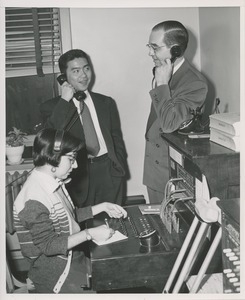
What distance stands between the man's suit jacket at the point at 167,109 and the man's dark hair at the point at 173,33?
13 cm

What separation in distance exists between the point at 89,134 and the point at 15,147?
72 centimetres

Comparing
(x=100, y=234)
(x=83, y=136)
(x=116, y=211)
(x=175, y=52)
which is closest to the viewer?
(x=100, y=234)

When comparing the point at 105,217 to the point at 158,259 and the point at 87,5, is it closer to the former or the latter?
the point at 158,259

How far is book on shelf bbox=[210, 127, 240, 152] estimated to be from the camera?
1662 millimetres

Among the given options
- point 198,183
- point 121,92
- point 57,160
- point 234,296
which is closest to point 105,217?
point 57,160

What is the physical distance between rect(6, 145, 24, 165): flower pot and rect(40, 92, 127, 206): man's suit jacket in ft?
1.40

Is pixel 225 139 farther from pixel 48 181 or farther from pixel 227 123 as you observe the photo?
pixel 48 181

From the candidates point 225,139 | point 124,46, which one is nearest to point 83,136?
point 124,46

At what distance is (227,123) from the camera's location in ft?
5.48

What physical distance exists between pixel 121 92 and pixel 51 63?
0.65 meters

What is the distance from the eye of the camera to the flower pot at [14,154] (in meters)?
3.41

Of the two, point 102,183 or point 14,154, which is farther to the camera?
point 14,154

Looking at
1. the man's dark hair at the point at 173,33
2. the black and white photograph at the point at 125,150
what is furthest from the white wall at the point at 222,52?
the man's dark hair at the point at 173,33

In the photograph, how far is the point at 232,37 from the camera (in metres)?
2.54
